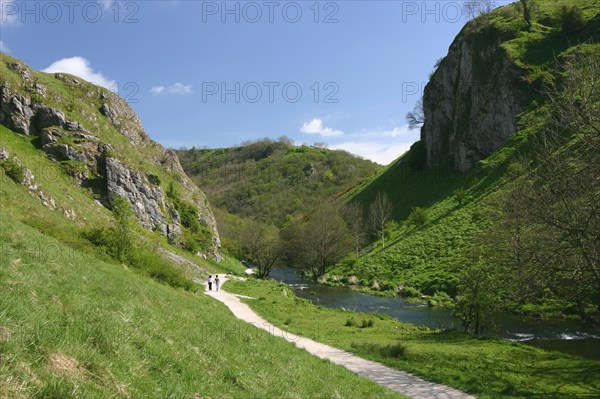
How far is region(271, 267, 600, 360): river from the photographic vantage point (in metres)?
25.7

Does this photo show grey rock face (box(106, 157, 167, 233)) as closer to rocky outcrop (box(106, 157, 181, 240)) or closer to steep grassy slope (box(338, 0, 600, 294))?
rocky outcrop (box(106, 157, 181, 240))

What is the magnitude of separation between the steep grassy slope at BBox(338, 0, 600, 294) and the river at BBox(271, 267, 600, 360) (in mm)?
5599

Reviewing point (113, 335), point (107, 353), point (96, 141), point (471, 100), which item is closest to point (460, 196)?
point (471, 100)

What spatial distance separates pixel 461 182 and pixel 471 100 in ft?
80.7

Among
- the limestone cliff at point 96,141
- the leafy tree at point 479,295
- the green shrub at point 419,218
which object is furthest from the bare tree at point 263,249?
the leafy tree at point 479,295

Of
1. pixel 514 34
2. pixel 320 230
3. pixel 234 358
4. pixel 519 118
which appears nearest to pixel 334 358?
pixel 234 358

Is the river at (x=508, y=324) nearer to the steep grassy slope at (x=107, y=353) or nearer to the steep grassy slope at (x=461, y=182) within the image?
the steep grassy slope at (x=461, y=182)

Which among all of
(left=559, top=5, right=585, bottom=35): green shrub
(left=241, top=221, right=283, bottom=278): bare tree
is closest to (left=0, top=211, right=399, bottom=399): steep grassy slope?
(left=241, top=221, right=283, bottom=278): bare tree

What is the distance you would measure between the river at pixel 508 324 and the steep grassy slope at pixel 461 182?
5.60 m

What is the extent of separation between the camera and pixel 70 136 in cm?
5666

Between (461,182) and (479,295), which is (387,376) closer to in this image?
(479,295)

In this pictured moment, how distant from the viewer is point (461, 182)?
82.0 metres

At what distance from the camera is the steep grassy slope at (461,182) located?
5516cm

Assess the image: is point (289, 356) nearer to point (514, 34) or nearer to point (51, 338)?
point (51, 338)
